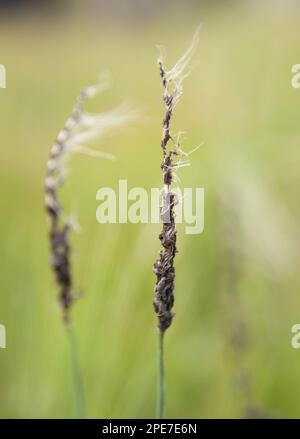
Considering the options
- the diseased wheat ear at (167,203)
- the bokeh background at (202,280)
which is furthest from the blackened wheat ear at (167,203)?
the bokeh background at (202,280)

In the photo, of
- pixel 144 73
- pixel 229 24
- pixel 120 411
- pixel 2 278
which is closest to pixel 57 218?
pixel 120 411

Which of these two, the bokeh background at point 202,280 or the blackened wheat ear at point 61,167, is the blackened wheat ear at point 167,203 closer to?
the blackened wheat ear at point 61,167

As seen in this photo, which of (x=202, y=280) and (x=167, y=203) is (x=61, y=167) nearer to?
(x=167, y=203)

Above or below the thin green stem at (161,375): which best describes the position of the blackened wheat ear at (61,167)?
above

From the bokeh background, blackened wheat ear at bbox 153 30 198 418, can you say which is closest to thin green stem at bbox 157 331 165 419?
blackened wheat ear at bbox 153 30 198 418

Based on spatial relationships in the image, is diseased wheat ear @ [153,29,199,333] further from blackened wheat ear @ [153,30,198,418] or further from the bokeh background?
the bokeh background

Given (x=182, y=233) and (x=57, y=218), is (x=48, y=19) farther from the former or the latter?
(x=57, y=218)
